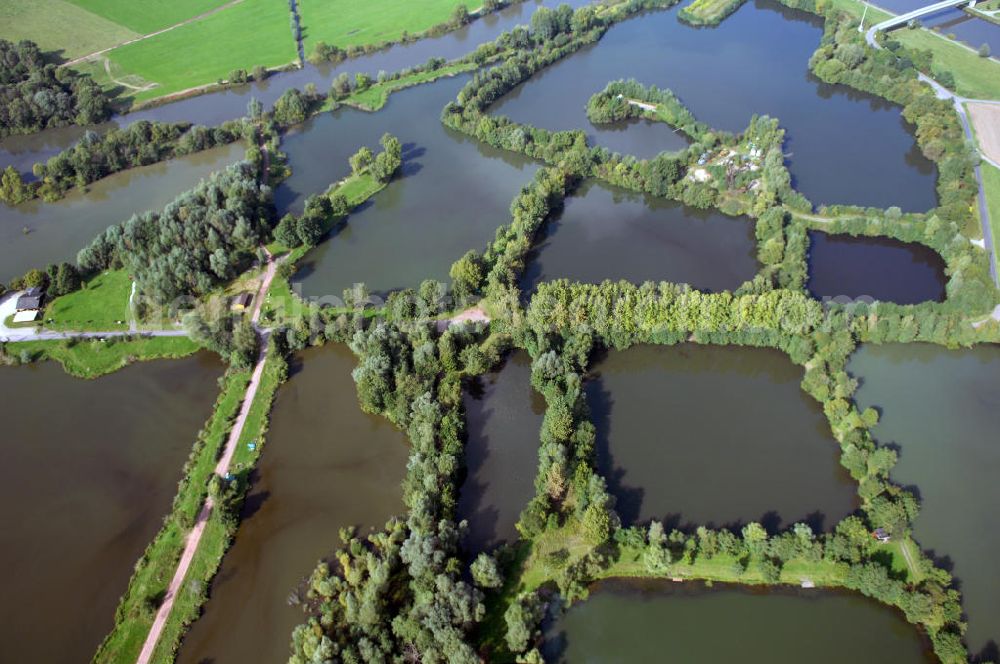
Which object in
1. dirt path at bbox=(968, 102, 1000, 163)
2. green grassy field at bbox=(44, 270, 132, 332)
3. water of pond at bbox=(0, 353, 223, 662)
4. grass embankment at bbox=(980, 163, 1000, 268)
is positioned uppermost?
dirt path at bbox=(968, 102, 1000, 163)

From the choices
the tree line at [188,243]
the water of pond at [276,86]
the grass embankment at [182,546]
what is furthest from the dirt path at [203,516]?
the water of pond at [276,86]

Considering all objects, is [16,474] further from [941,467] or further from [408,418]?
[941,467]

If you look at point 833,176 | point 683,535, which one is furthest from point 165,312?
point 833,176

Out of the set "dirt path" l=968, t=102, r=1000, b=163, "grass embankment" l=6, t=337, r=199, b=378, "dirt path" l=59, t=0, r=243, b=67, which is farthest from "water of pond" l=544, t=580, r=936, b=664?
"dirt path" l=59, t=0, r=243, b=67

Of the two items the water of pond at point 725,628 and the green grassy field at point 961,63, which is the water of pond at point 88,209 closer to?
the water of pond at point 725,628

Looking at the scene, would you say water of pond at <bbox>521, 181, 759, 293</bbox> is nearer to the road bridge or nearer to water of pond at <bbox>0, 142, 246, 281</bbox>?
water of pond at <bbox>0, 142, 246, 281</bbox>

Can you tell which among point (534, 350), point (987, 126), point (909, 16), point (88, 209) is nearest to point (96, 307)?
point (88, 209)
